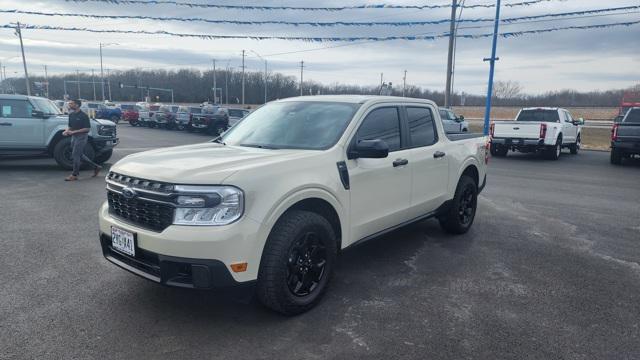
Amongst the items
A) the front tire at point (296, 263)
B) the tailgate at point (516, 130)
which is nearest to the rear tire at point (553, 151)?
the tailgate at point (516, 130)

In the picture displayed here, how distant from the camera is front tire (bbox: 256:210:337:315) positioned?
3.42 m

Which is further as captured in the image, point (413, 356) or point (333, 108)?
point (333, 108)

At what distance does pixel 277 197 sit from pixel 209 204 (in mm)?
502

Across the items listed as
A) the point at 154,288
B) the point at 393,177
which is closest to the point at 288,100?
the point at 393,177

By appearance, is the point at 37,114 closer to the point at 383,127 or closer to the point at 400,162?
the point at 383,127

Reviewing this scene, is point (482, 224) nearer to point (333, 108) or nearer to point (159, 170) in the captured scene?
point (333, 108)

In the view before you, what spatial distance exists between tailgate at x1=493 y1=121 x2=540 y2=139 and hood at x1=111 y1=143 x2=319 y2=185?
1418cm

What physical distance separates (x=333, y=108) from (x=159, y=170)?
1.91 meters

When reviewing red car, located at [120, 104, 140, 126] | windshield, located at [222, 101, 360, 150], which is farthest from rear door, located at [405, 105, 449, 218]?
red car, located at [120, 104, 140, 126]

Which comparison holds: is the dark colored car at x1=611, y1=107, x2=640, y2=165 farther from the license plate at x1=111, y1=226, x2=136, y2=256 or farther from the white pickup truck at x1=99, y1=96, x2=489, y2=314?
the license plate at x1=111, y1=226, x2=136, y2=256

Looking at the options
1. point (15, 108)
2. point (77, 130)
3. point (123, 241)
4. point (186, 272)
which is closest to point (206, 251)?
point (186, 272)

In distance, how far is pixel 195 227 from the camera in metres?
3.19

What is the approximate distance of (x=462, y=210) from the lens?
247 inches

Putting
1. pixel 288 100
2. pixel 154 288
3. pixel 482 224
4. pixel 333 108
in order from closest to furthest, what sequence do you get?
pixel 154 288
pixel 333 108
pixel 288 100
pixel 482 224
